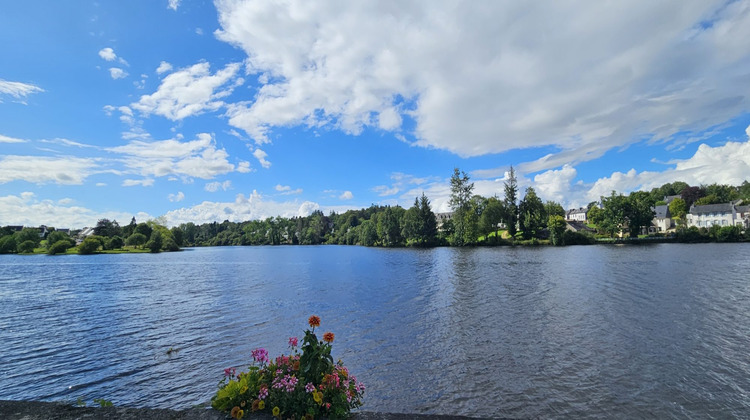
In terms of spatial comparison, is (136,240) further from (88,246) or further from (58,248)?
(58,248)

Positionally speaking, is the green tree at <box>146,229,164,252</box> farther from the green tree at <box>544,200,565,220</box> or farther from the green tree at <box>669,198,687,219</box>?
the green tree at <box>669,198,687,219</box>

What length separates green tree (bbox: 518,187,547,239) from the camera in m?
101

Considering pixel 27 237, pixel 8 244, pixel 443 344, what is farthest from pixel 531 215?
pixel 8 244

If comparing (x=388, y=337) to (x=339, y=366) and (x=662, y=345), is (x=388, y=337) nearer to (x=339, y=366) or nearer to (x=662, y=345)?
(x=339, y=366)

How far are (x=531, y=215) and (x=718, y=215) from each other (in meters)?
58.1

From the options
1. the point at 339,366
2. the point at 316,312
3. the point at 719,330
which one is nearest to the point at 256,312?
the point at 316,312

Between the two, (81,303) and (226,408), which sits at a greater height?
(226,408)

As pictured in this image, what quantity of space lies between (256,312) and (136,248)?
12732 centimetres

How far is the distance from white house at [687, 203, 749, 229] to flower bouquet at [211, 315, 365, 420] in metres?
132

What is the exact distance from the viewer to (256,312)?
70.9 feet

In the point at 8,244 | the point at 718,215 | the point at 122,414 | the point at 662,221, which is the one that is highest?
the point at 718,215

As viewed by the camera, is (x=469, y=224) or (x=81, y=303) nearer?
(x=81, y=303)

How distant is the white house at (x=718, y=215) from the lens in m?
101

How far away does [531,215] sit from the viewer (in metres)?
102
